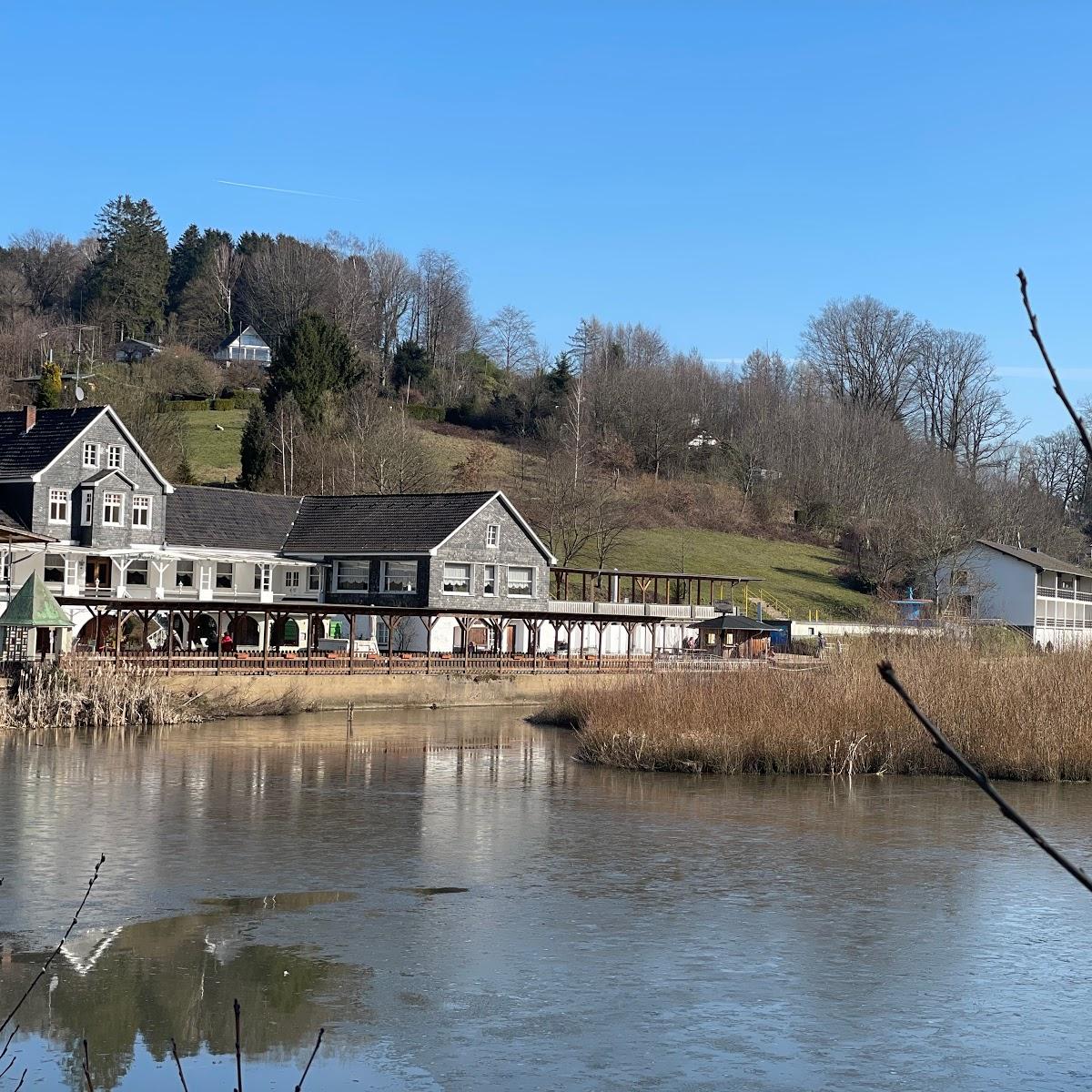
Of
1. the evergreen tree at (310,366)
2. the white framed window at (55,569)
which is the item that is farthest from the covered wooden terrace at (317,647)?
the evergreen tree at (310,366)

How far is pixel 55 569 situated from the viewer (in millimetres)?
57281

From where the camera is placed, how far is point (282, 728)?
138 feet

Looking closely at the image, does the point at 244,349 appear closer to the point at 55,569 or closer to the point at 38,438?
the point at 38,438

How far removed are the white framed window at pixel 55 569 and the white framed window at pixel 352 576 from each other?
13.6 metres

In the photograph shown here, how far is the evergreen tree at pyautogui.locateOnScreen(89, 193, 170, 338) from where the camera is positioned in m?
132

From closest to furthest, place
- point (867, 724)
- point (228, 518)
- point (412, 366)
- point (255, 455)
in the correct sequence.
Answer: point (867, 724), point (228, 518), point (255, 455), point (412, 366)

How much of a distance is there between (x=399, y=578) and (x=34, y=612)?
23.2 metres

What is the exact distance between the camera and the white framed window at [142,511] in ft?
198

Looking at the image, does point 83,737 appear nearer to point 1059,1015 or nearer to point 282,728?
point 282,728

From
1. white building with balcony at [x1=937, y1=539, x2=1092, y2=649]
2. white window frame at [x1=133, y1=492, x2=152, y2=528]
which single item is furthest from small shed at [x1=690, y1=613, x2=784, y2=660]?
white window frame at [x1=133, y1=492, x2=152, y2=528]

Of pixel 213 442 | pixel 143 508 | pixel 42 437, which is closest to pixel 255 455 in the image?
pixel 213 442

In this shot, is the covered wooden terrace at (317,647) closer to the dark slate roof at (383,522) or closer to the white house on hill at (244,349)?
the dark slate roof at (383,522)

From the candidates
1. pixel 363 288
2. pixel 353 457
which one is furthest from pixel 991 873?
pixel 363 288

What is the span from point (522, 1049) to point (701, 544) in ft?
295
